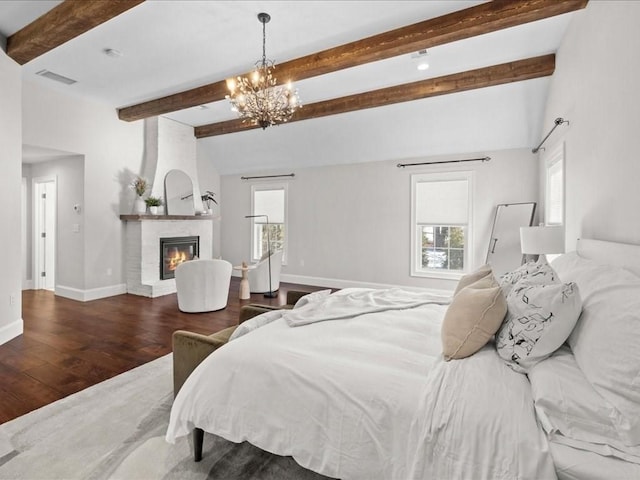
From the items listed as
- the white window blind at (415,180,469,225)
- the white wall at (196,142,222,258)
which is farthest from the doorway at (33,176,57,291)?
the white window blind at (415,180,469,225)

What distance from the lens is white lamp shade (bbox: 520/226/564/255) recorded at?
10.8ft

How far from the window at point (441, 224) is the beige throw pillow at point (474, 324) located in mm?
4440

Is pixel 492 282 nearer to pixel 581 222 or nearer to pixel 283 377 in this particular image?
pixel 283 377

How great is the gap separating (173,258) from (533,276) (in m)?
6.15

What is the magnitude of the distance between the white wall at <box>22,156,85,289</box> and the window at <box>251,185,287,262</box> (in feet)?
10.8

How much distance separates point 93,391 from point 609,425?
3063mm

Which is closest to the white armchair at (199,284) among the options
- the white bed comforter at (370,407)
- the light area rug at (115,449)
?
the light area rug at (115,449)

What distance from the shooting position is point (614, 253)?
1.99 meters

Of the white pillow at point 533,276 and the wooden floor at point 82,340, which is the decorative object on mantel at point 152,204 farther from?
the white pillow at point 533,276

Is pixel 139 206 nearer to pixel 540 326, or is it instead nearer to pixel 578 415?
pixel 540 326

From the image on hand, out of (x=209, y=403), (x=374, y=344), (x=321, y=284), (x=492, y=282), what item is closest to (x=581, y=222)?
(x=492, y=282)

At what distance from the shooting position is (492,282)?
6.16ft

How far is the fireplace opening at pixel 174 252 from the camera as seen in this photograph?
6418 millimetres

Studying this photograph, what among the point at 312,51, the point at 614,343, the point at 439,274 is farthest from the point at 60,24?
the point at 439,274
